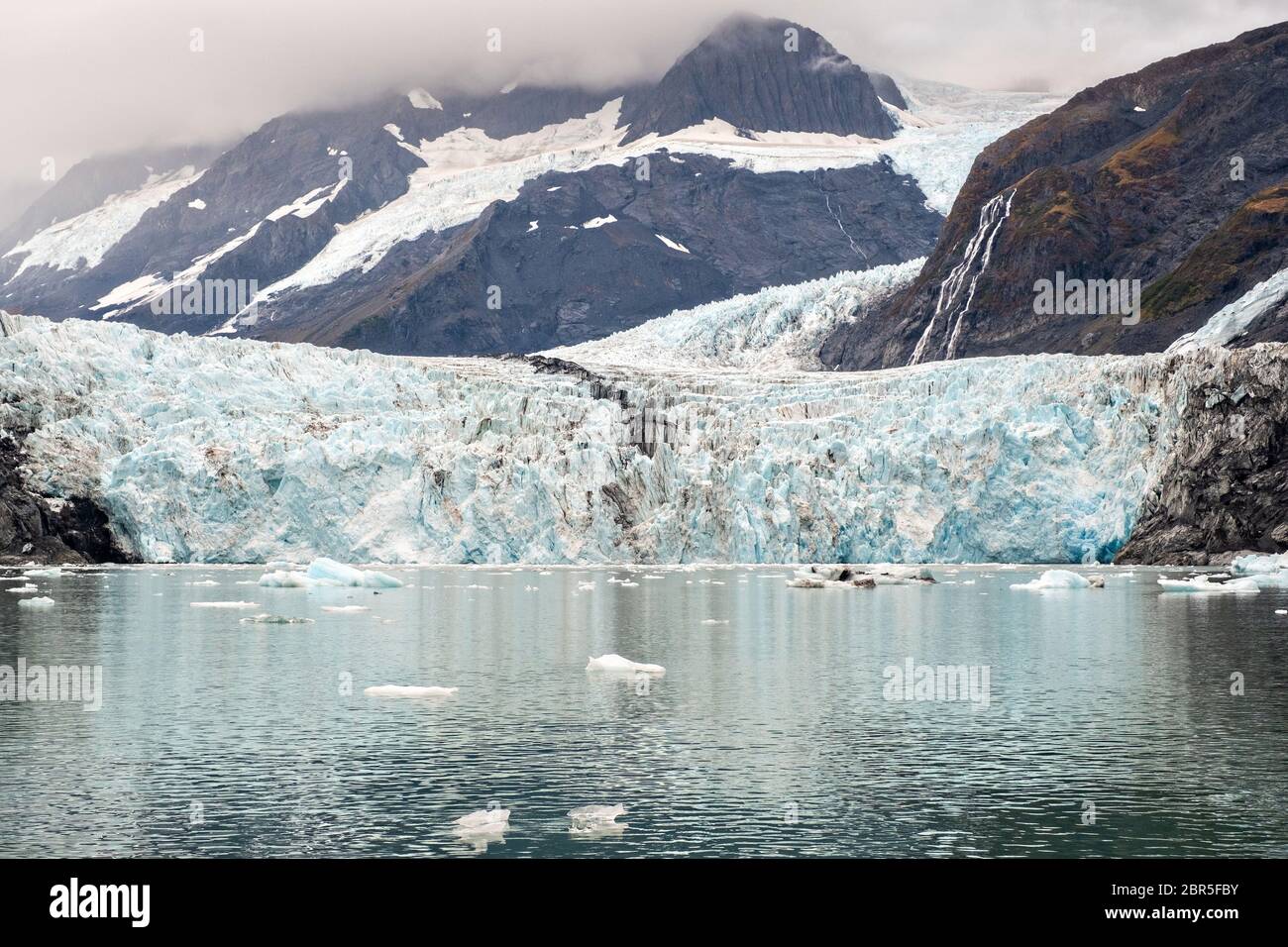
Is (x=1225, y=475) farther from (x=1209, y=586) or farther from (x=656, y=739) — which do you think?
(x=656, y=739)

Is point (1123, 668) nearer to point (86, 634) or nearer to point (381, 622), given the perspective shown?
point (381, 622)

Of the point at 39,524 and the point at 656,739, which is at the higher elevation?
the point at 39,524

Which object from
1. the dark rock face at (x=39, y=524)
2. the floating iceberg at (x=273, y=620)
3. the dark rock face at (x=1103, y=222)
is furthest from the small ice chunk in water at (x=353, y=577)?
the dark rock face at (x=1103, y=222)

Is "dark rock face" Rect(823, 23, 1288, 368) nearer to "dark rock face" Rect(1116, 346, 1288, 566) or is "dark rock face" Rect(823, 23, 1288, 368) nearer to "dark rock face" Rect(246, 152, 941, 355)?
"dark rock face" Rect(1116, 346, 1288, 566)

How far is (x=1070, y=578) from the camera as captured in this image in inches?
1684

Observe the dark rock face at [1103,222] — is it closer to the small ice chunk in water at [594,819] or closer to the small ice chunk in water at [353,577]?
the small ice chunk in water at [353,577]

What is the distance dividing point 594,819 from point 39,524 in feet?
148

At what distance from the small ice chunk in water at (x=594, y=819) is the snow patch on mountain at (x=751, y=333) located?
86.2m

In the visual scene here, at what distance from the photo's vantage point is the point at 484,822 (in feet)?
43.0

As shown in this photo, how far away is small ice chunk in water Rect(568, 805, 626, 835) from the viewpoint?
43.2 ft

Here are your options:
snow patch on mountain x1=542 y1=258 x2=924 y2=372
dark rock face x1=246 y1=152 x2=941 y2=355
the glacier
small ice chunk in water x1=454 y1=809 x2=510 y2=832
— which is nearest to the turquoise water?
small ice chunk in water x1=454 y1=809 x2=510 y2=832

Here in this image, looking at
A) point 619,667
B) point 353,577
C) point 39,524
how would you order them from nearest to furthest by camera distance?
1. point 619,667
2. point 353,577
3. point 39,524

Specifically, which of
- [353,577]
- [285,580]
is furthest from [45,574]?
[353,577]

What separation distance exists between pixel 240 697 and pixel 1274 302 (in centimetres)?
6668
